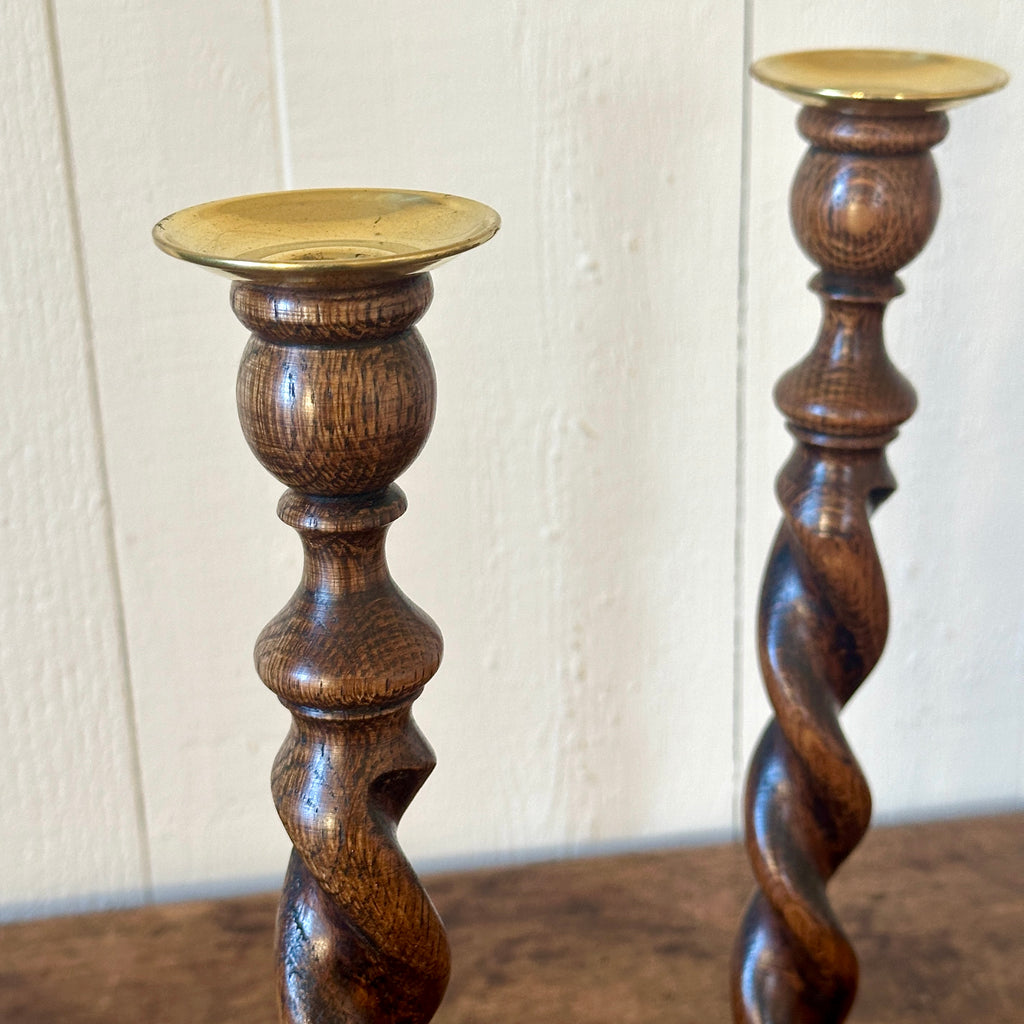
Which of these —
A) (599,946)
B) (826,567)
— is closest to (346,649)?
(826,567)

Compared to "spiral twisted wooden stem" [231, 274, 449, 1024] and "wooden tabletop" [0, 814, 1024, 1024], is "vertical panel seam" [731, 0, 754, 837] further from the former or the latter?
"spiral twisted wooden stem" [231, 274, 449, 1024]

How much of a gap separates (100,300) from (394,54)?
185 millimetres

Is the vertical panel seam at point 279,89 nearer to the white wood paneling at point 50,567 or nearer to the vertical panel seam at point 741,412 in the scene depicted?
the white wood paneling at point 50,567

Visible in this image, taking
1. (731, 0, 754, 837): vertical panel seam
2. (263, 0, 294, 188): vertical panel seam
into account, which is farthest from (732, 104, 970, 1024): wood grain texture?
(263, 0, 294, 188): vertical panel seam

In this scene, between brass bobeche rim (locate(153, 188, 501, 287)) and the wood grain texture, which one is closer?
brass bobeche rim (locate(153, 188, 501, 287))

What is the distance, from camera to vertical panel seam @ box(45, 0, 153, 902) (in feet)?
1.88

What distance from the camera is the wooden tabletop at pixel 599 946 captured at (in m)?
0.60

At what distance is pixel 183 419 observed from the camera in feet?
2.06

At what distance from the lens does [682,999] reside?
61cm

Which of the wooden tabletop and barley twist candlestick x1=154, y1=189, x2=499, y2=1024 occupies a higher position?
barley twist candlestick x1=154, y1=189, x2=499, y2=1024

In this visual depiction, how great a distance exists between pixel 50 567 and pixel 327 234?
0.33 m

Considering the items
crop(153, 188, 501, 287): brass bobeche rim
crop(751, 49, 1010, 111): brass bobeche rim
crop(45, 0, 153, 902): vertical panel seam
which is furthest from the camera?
crop(45, 0, 153, 902): vertical panel seam

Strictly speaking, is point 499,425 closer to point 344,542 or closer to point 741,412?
point 741,412

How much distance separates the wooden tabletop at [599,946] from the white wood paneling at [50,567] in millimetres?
36
